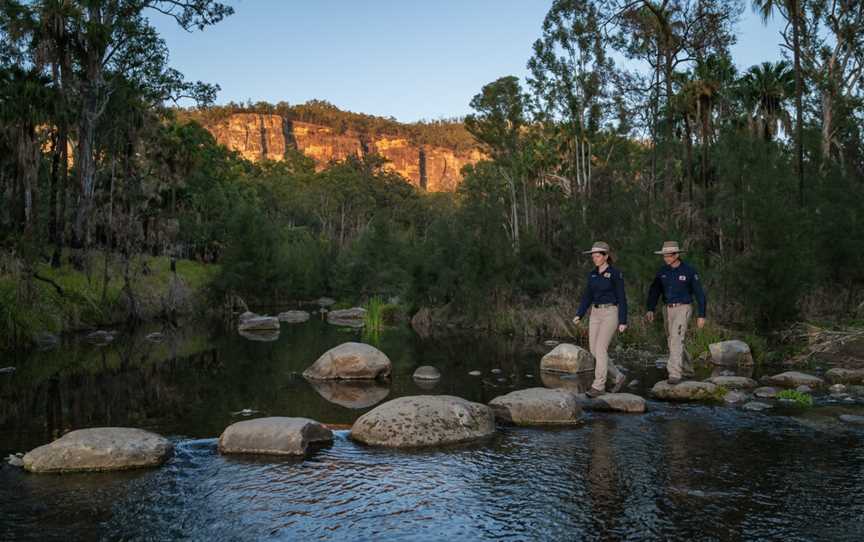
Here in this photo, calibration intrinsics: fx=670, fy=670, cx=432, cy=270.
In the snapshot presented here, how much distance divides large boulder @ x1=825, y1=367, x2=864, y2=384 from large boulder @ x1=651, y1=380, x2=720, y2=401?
12.2ft

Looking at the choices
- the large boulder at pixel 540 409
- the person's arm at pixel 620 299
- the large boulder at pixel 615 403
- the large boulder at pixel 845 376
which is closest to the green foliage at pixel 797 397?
the large boulder at pixel 845 376

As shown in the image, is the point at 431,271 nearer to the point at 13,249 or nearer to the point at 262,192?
the point at 13,249

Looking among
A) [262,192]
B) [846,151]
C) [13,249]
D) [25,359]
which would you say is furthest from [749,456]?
[262,192]

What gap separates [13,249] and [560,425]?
21327mm

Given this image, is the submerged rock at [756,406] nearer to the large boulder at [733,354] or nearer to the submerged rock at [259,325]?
the large boulder at [733,354]

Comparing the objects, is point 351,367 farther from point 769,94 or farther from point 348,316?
point 769,94

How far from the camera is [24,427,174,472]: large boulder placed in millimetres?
7297

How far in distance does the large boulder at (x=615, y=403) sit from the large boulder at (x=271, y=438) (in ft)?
14.2

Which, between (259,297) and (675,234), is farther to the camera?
(259,297)

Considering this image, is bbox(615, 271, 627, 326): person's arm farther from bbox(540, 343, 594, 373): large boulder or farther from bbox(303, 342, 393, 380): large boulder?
bbox(303, 342, 393, 380): large boulder

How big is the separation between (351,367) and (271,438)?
7.05m

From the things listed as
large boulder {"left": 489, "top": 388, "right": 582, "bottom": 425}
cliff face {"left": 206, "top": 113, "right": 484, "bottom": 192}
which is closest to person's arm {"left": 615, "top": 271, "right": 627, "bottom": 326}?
large boulder {"left": 489, "top": 388, "right": 582, "bottom": 425}

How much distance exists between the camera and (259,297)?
45.7 metres

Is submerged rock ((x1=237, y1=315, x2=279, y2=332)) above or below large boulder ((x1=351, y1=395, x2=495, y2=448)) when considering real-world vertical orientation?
below
